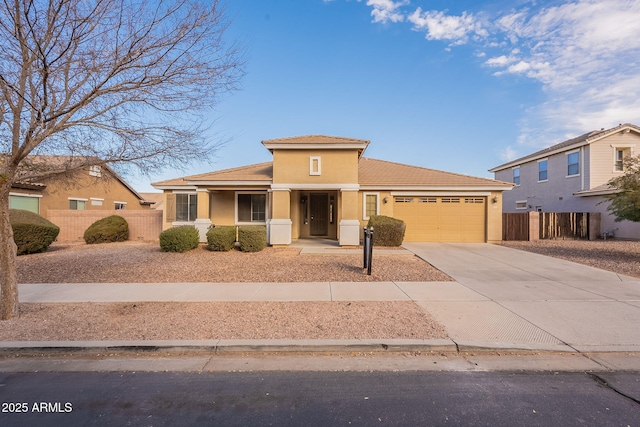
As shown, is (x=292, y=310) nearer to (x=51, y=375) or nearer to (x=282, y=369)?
(x=282, y=369)

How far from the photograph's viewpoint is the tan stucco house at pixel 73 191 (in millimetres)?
6227

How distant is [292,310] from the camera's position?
19.5 feet

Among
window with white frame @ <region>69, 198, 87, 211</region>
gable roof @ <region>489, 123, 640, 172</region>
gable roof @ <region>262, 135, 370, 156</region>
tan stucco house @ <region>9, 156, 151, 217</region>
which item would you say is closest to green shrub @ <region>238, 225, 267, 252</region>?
gable roof @ <region>262, 135, 370, 156</region>

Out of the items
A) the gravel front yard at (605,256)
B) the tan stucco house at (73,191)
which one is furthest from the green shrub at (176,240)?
the gravel front yard at (605,256)

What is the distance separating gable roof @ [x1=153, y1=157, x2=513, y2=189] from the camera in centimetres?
1561

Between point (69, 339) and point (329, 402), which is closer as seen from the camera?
point (329, 402)

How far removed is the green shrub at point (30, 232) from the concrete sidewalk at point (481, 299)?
21.5ft

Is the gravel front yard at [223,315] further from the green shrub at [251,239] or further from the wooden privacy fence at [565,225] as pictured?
the wooden privacy fence at [565,225]

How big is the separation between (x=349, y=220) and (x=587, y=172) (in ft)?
56.3

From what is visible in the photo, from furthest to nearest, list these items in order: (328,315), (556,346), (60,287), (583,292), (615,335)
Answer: (60,287)
(583,292)
(328,315)
(615,335)
(556,346)

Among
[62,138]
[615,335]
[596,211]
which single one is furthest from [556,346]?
[596,211]

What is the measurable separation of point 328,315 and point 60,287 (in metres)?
6.79

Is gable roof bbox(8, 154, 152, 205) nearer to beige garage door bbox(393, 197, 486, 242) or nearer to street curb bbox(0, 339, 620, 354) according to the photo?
street curb bbox(0, 339, 620, 354)

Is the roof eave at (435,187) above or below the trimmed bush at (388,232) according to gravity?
above
